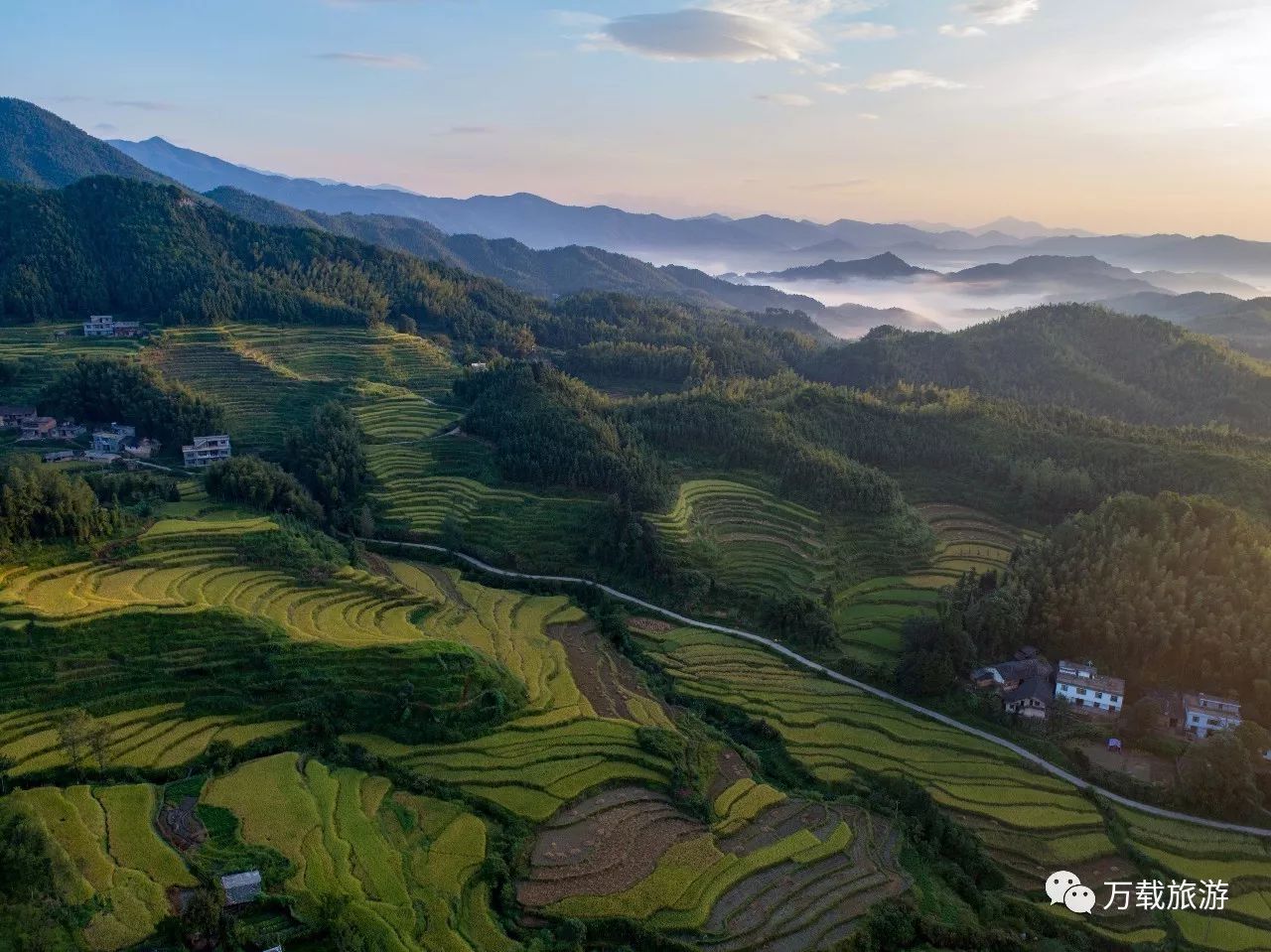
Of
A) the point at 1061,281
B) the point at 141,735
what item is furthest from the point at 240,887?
the point at 1061,281

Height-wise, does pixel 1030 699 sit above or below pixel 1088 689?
below

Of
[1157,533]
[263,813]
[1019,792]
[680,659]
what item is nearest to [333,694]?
[263,813]

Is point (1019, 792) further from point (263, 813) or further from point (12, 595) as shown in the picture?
point (12, 595)

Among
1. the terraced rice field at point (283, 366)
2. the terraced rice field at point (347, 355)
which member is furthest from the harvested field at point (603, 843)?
the terraced rice field at point (347, 355)

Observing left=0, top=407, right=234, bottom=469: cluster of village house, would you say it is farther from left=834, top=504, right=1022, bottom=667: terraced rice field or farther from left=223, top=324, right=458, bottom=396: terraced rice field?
left=834, top=504, right=1022, bottom=667: terraced rice field

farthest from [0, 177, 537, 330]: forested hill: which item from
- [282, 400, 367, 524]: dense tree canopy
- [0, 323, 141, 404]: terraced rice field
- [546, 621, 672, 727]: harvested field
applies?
[546, 621, 672, 727]: harvested field

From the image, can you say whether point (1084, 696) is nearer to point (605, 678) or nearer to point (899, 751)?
point (899, 751)
